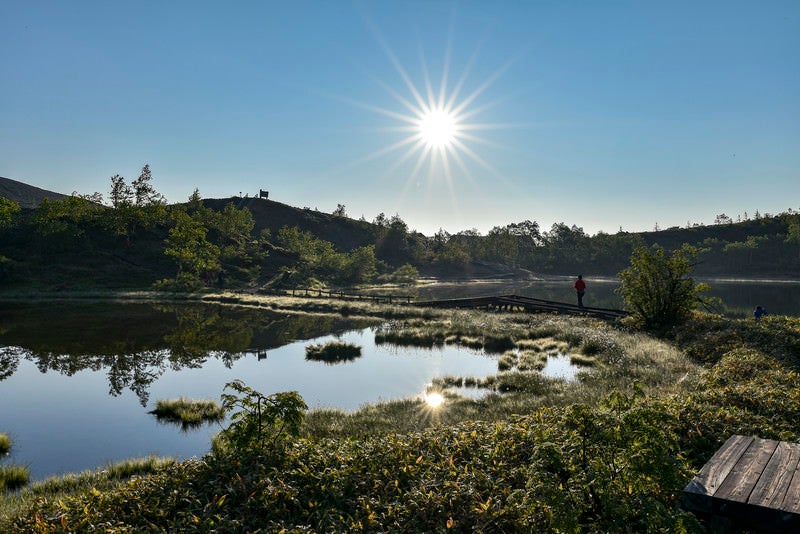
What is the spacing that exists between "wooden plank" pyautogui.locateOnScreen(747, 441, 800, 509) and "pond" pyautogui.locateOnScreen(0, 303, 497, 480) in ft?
40.9

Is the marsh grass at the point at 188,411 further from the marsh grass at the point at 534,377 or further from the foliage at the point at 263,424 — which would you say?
the foliage at the point at 263,424

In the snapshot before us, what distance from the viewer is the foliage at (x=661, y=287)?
88.5 ft

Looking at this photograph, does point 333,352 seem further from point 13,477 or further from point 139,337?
point 13,477

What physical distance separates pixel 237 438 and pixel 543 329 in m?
26.9

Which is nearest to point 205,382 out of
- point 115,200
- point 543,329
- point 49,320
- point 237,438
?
point 237,438

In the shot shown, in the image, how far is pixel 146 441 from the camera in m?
13.4

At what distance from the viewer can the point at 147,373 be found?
2180cm

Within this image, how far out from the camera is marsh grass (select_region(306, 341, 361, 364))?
84.0 feet

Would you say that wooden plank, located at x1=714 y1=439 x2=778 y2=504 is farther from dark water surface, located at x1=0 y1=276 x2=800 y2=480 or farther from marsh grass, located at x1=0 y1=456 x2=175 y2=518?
dark water surface, located at x1=0 y1=276 x2=800 y2=480

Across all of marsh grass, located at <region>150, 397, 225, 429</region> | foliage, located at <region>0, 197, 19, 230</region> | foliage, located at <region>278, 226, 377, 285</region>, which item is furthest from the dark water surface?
foliage, located at <region>278, 226, 377, 285</region>

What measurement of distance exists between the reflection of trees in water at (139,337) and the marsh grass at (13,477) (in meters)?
6.60

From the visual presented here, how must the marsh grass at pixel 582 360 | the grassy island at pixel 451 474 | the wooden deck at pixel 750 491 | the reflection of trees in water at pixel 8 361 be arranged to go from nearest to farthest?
1. the wooden deck at pixel 750 491
2. the grassy island at pixel 451 474
3. the reflection of trees in water at pixel 8 361
4. the marsh grass at pixel 582 360

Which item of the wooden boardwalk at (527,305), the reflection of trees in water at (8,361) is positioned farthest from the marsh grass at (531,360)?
the reflection of trees in water at (8,361)

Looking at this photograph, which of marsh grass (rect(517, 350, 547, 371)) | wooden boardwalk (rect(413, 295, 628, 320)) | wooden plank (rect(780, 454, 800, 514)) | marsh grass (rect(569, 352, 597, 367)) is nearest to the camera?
wooden plank (rect(780, 454, 800, 514))
